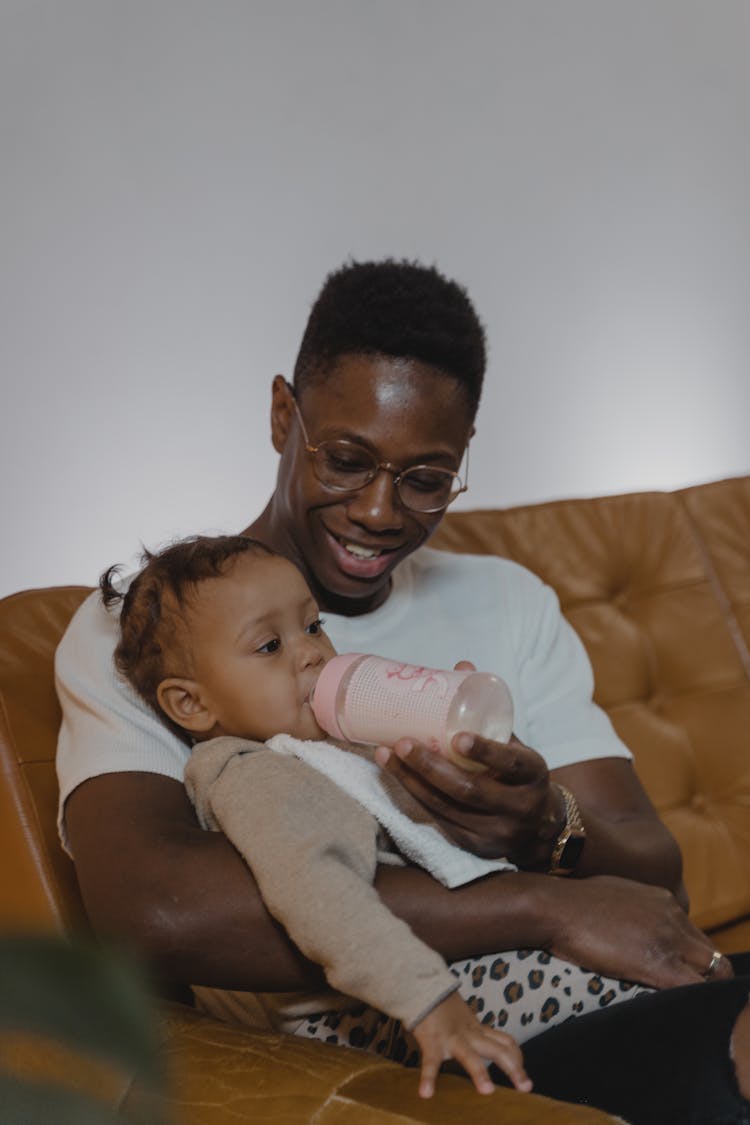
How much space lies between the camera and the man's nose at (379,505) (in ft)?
4.67

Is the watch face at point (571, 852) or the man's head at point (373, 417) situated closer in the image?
the watch face at point (571, 852)

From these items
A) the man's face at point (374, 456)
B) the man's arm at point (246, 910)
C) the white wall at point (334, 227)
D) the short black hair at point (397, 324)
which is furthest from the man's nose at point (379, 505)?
the white wall at point (334, 227)

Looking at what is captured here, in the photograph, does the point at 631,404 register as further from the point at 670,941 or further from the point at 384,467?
the point at 670,941

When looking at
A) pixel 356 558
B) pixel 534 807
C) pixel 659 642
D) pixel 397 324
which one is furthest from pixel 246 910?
pixel 659 642

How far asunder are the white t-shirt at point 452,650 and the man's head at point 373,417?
0.22ft

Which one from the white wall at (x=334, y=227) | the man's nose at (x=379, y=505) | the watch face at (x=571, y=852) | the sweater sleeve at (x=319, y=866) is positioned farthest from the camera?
the white wall at (x=334, y=227)

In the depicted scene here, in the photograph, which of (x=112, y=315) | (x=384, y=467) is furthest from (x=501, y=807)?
(x=112, y=315)

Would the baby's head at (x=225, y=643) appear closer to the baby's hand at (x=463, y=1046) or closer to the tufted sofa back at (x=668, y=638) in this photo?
the baby's hand at (x=463, y=1046)

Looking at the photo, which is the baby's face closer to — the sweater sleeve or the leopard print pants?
the sweater sleeve

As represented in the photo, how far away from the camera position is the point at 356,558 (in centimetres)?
147

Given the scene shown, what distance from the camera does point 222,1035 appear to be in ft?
3.29

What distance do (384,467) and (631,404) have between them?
1.58m

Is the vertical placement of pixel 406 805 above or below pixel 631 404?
below

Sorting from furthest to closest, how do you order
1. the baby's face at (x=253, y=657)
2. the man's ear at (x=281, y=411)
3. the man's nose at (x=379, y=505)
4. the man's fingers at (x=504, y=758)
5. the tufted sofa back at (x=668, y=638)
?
the tufted sofa back at (x=668, y=638) → the man's ear at (x=281, y=411) → the man's nose at (x=379, y=505) → the baby's face at (x=253, y=657) → the man's fingers at (x=504, y=758)
